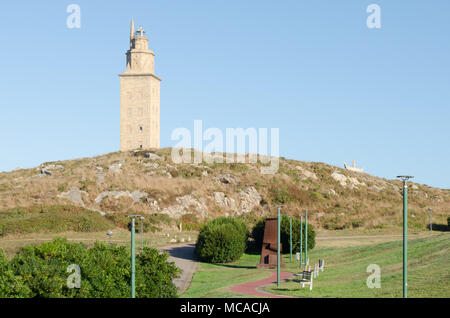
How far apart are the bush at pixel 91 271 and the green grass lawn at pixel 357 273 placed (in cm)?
285

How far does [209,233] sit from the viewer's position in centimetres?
4975

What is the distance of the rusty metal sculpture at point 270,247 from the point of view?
46.3 m

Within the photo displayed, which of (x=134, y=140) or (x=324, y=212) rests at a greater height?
(x=134, y=140)

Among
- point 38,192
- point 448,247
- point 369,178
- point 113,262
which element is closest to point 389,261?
point 448,247

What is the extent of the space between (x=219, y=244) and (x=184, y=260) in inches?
132

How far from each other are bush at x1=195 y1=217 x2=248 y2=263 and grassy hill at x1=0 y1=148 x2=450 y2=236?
55.6 ft

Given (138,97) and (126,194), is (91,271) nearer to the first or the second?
(126,194)

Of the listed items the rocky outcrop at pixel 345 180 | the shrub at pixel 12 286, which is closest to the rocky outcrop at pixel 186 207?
the rocky outcrop at pixel 345 180

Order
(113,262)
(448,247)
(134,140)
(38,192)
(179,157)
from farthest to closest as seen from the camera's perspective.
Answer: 1. (179,157)
2. (134,140)
3. (38,192)
4. (448,247)
5. (113,262)

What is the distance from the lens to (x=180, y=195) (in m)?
77.6

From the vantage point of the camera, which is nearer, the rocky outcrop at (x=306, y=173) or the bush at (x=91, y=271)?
the bush at (x=91, y=271)

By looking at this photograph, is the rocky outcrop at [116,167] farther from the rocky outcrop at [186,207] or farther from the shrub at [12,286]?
the shrub at [12,286]
